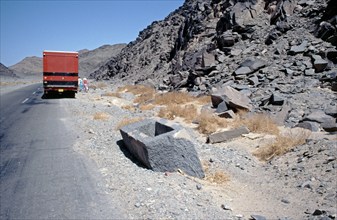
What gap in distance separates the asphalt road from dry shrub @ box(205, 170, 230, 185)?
7.33 ft

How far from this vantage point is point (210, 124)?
37.0 ft

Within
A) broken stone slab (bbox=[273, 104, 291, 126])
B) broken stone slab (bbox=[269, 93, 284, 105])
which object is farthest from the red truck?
broken stone slab (bbox=[273, 104, 291, 126])

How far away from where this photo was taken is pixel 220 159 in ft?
26.6

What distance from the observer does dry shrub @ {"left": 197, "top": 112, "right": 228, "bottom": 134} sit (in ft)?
36.2

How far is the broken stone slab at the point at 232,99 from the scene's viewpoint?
43.1 feet

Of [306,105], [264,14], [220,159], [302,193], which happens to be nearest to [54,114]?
[220,159]

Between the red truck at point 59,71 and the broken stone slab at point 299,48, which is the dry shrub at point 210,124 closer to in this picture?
the broken stone slab at point 299,48

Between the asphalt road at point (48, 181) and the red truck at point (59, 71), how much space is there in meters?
14.1

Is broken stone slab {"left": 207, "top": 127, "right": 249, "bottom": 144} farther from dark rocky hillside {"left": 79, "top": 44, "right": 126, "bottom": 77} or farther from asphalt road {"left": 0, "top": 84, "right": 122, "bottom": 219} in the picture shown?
dark rocky hillside {"left": 79, "top": 44, "right": 126, "bottom": 77}

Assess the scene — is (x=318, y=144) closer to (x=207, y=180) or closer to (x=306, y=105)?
(x=207, y=180)

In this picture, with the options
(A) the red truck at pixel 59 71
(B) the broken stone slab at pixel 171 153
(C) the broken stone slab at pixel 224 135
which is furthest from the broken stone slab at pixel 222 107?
(A) the red truck at pixel 59 71

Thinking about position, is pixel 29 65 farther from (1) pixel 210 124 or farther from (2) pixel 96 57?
(1) pixel 210 124

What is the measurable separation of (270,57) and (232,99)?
7611 millimetres

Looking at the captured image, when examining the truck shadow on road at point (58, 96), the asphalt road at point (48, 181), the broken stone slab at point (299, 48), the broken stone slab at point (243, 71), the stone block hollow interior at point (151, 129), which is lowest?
the asphalt road at point (48, 181)
